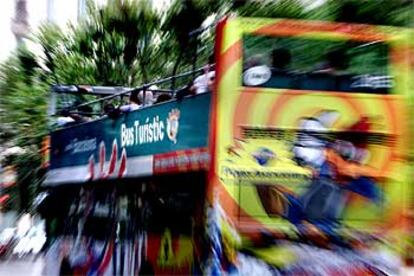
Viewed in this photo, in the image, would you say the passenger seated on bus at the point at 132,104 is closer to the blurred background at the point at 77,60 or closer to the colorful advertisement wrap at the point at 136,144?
the colorful advertisement wrap at the point at 136,144

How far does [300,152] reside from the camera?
335 inches

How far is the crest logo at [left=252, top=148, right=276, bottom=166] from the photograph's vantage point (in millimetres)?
8391

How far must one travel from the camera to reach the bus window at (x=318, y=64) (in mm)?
8617

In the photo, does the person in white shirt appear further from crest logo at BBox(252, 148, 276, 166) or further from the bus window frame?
crest logo at BBox(252, 148, 276, 166)

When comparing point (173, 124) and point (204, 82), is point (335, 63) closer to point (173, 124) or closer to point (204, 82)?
point (204, 82)

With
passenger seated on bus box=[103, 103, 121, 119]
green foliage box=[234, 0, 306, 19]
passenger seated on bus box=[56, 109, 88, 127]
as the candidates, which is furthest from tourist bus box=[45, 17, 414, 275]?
passenger seated on bus box=[56, 109, 88, 127]

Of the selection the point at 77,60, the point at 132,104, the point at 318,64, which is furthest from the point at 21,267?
the point at 318,64

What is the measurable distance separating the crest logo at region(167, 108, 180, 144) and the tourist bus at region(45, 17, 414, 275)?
0.46 ft

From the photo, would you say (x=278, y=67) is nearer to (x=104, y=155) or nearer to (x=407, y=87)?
(x=407, y=87)

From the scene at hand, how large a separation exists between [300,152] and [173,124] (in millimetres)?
1418

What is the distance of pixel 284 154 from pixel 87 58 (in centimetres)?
1018

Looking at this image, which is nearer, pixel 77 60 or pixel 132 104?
pixel 132 104

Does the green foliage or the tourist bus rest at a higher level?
the green foliage

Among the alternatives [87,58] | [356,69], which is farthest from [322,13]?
[87,58]
